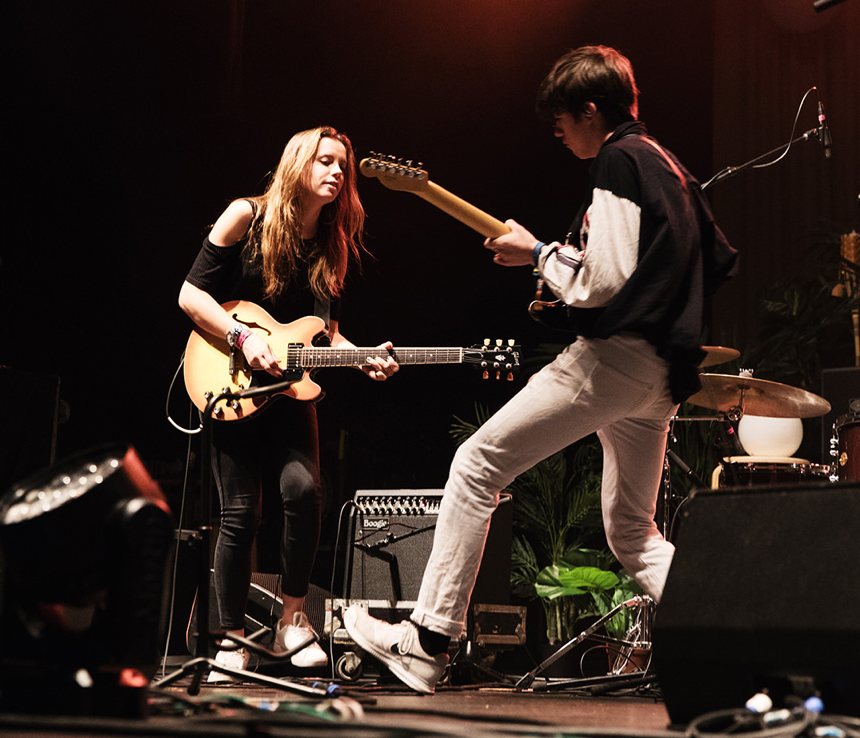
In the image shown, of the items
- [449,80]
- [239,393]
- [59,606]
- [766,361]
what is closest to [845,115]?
[766,361]

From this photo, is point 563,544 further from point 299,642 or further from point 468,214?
point 468,214

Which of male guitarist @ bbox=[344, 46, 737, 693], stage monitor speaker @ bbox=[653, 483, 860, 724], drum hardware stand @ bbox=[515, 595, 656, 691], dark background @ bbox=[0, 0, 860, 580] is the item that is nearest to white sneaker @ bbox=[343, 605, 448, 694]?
male guitarist @ bbox=[344, 46, 737, 693]

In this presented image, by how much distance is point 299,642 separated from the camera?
3.29m

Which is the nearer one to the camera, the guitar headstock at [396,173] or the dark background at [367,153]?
the guitar headstock at [396,173]

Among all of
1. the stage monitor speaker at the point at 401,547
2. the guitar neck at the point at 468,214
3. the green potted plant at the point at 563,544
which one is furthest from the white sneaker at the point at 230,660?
the green potted plant at the point at 563,544

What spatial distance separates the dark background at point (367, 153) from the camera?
5176 millimetres

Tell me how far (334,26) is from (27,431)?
354 centimetres

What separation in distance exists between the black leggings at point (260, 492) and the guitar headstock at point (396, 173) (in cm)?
90

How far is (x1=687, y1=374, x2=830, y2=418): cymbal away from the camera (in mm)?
3975

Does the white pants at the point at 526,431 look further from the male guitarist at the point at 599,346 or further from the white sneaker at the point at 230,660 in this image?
the white sneaker at the point at 230,660

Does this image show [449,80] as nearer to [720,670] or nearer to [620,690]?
[620,690]

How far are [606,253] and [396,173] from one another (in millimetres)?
990

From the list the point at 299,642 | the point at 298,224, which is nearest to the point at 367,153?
the point at 298,224

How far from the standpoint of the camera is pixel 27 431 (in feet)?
11.4
